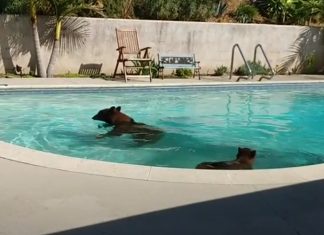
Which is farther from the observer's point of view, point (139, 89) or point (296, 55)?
point (296, 55)

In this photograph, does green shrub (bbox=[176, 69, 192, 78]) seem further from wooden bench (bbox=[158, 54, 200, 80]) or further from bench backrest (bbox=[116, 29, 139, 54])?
bench backrest (bbox=[116, 29, 139, 54])

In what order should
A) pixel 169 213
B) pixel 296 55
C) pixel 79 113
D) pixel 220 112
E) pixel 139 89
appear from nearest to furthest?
pixel 169 213 < pixel 79 113 < pixel 220 112 < pixel 139 89 < pixel 296 55

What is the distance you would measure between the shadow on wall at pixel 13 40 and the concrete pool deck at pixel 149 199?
787 cm

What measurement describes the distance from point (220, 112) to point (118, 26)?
14.8ft

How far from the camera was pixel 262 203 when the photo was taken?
3662mm

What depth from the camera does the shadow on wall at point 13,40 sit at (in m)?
12.1

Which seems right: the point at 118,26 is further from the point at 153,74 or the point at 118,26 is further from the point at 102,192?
the point at 102,192

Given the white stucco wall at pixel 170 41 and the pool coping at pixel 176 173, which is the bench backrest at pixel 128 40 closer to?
the white stucco wall at pixel 170 41

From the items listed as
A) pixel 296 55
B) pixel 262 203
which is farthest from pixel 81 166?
pixel 296 55

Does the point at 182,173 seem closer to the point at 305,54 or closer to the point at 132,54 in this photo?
the point at 132,54

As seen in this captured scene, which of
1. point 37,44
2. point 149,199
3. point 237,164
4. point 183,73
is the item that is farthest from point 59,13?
point 149,199

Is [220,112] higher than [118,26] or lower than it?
lower

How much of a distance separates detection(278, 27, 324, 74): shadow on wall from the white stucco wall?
0.11 feet

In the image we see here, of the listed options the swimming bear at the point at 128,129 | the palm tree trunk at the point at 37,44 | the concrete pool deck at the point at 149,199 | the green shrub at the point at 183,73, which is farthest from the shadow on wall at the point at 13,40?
the concrete pool deck at the point at 149,199
